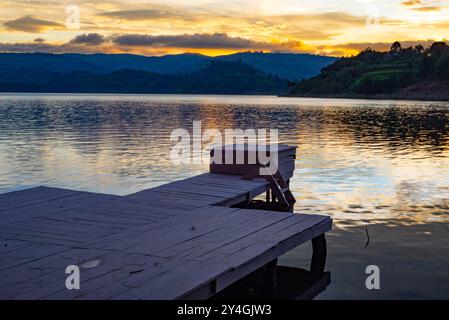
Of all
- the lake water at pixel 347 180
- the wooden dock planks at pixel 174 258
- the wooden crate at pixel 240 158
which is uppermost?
the wooden crate at pixel 240 158

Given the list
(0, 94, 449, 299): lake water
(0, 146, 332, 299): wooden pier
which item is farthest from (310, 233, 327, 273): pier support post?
(0, 94, 449, 299): lake water

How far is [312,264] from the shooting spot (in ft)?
52.3

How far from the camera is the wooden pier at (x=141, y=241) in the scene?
9.78 metres

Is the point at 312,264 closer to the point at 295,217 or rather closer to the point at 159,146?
the point at 295,217

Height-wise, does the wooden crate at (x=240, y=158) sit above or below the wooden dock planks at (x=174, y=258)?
above

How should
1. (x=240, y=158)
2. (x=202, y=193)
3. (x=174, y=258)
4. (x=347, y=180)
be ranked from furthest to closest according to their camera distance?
(x=347, y=180) < (x=240, y=158) < (x=202, y=193) < (x=174, y=258)

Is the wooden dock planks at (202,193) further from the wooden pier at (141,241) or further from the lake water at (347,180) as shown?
the lake water at (347,180)

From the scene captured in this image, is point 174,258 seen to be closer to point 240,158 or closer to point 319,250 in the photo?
point 319,250

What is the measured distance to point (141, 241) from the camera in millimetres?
12531

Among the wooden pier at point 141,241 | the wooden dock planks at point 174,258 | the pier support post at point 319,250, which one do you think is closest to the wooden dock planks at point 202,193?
the wooden pier at point 141,241

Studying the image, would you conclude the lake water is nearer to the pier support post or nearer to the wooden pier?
the pier support post

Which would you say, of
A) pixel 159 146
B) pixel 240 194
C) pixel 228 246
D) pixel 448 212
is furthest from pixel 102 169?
pixel 228 246

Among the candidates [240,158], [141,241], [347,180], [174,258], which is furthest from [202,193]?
[347,180]

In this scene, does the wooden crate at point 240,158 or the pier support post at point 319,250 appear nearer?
the pier support post at point 319,250
